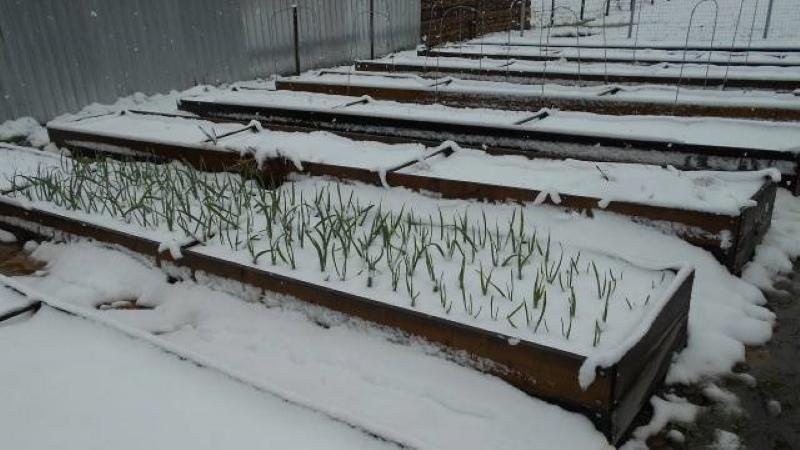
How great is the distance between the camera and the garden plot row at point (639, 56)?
8.12m

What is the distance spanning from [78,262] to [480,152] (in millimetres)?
2472

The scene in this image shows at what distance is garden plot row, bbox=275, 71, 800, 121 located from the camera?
5.30 meters

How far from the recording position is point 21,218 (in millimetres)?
3857

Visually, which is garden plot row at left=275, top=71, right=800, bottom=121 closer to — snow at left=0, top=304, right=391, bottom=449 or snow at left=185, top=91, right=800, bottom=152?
snow at left=185, top=91, right=800, bottom=152

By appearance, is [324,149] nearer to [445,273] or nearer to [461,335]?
[445,273]

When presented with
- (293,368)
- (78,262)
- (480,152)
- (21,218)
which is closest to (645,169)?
(480,152)

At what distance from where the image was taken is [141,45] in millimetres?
6867

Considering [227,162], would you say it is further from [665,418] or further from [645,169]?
[665,418]

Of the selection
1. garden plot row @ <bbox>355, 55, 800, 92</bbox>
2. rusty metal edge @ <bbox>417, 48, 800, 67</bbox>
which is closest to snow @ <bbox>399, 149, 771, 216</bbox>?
garden plot row @ <bbox>355, 55, 800, 92</bbox>

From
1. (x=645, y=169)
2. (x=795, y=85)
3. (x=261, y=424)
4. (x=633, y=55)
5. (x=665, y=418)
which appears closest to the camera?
(x=261, y=424)

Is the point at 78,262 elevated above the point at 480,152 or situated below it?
below

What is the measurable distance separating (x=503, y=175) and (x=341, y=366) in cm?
182

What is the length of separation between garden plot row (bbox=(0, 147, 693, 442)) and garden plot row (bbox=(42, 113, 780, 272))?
18 centimetres

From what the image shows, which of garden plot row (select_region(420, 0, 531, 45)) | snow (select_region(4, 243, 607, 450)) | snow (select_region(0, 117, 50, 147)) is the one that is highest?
garden plot row (select_region(420, 0, 531, 45))
